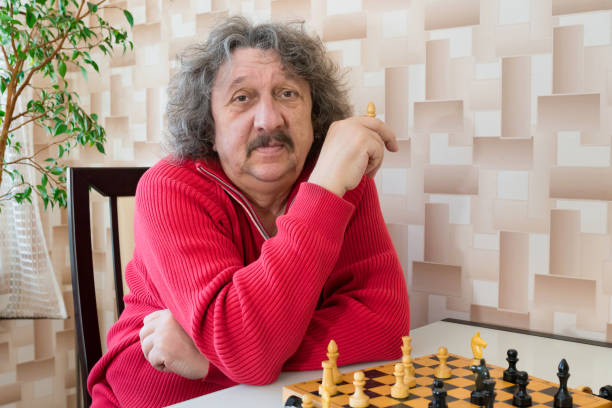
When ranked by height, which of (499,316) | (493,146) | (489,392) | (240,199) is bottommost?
(499,316)

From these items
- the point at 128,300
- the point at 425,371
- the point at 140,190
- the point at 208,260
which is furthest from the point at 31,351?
the point at 425,371

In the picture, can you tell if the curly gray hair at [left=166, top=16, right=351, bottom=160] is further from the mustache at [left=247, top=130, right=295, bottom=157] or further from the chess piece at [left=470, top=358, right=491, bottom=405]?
the chess piece at [left=470, top=358, right=491, bottom=405]

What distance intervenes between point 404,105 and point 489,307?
585mm

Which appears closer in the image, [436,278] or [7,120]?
[436,278]

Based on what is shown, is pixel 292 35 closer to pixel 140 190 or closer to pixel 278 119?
pixel 278 119

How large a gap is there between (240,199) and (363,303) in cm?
34

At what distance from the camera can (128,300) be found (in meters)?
1.41

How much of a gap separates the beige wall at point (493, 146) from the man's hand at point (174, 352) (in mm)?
770

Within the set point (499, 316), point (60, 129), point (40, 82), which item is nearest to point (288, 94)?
point (499, 316)

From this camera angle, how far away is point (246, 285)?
102cm

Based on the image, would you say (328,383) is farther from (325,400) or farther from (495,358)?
(495,358)

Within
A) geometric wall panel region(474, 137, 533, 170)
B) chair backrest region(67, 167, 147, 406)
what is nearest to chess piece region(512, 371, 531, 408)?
geometric wall panel region(474, 137, 533, 170)

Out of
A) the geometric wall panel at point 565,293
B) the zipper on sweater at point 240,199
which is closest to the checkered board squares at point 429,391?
the zipper on sweater at point 240,199

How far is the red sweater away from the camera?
1015 mm
